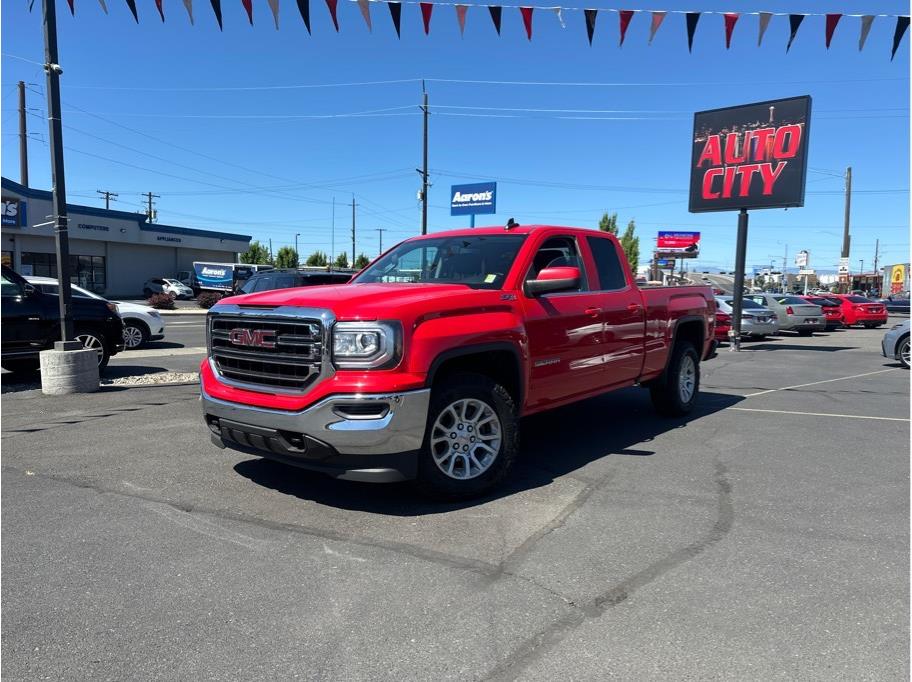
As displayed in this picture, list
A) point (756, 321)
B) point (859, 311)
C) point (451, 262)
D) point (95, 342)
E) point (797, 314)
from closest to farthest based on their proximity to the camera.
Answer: point (451, 262), point (95, 342), point (756, 321), point (797, 314), point (859, 311)

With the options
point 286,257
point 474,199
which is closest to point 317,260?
point 286,257

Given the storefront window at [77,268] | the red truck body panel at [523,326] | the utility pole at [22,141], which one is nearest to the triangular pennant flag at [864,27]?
the red truck body panel at [523,326]

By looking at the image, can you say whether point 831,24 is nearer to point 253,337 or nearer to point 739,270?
point 739,270

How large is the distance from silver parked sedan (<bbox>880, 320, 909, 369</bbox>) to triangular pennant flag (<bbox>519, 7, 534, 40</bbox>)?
32.9ft

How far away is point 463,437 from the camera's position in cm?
450

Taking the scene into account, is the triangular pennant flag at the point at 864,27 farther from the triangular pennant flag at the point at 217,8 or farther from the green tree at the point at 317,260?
the green tree at the point at 317,260

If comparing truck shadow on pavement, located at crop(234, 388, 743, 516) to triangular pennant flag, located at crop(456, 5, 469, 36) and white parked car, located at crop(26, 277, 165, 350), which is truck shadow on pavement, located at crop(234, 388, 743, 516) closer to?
triangular pennant flag, located at crop(456, 5, 469, 36)

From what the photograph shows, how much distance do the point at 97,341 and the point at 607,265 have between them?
799 centimetres

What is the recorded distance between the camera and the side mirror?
16.0 feet

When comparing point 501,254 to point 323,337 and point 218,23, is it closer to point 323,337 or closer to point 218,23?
point 323,337

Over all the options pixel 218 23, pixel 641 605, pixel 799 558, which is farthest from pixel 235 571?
pixel 218 23

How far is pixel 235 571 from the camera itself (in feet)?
11.3

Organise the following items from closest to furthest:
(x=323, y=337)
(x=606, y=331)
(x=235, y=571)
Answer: (x=235, y=571)
(x=323, y=337)
(x=606, y=331)

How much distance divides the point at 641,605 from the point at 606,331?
3.15 meters
